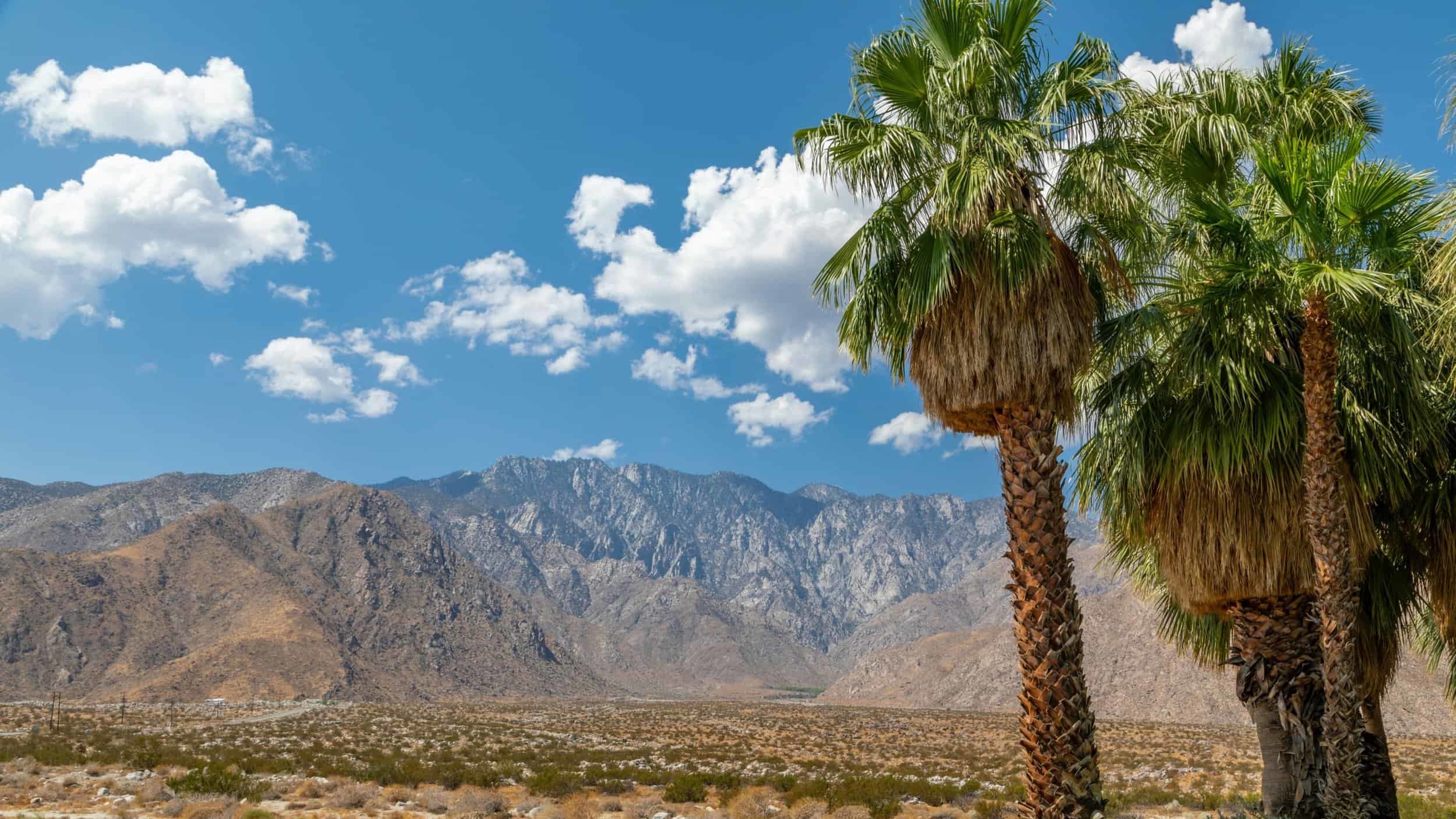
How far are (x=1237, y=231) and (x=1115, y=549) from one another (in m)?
4.51

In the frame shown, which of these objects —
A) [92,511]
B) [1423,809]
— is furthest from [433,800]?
[92,511]

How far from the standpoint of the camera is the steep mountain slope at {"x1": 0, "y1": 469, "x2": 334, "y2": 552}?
535 ft

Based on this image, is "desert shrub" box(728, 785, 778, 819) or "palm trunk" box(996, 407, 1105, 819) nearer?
"palm trunk" box(996, 407, 1105, 819)

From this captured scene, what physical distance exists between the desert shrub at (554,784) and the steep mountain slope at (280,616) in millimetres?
83781

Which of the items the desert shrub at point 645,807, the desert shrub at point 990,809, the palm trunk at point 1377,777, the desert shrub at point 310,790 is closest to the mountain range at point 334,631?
the desert shrub at point 990,809

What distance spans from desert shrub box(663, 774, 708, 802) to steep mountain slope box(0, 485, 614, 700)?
8676 centimetres

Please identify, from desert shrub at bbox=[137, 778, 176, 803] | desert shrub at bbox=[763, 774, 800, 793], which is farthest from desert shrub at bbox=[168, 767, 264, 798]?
desert shrub at bbox=[763, 774, 800, 793]

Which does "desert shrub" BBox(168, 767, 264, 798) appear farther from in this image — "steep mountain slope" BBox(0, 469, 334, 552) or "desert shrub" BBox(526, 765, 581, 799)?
"steep mountain slope" BBox(0, 469, 334, 552)

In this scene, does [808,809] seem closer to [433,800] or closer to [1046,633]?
[433,800]

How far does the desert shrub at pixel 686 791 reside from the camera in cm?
2111

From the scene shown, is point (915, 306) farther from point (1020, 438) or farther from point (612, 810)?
point (612, 810)

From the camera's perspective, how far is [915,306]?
8188 mm

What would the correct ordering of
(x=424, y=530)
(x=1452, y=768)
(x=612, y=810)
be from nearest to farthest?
(x=612, y=810) → (x=1452, y=768) → (x=424, y=530)

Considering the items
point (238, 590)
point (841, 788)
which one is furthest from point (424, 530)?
point (841, 788)
